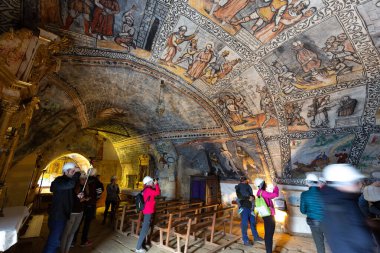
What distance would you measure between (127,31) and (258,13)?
10.3ft

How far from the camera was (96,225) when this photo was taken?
24.0 ft

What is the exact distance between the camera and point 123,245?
17.4 ft

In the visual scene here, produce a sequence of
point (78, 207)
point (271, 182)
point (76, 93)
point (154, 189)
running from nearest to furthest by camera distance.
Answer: point (78, 207) → point (154, 189) → point (76, 93) → point (271, 182)

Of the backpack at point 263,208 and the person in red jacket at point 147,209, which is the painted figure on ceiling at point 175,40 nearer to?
the person in red jacket at point 147,209

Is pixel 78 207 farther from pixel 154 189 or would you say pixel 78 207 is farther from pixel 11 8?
pixel 11 8

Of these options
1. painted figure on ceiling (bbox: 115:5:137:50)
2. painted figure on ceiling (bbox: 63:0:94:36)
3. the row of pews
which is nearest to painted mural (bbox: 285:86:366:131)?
the row of pews

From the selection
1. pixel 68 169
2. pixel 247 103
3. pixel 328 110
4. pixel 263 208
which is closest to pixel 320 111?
pixel 328 110

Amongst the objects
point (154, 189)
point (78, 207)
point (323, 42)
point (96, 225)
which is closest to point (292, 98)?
point (323, 42)

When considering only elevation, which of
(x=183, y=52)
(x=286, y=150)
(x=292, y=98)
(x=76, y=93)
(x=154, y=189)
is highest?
(x=183, y=52)

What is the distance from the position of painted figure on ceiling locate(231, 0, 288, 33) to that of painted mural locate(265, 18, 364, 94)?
769 millimetres

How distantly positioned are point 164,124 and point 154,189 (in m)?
4.90

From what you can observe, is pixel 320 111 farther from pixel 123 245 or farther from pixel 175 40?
pixel 123 245

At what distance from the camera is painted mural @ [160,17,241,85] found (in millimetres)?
5138

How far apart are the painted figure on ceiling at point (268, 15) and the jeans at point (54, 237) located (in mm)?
5477
